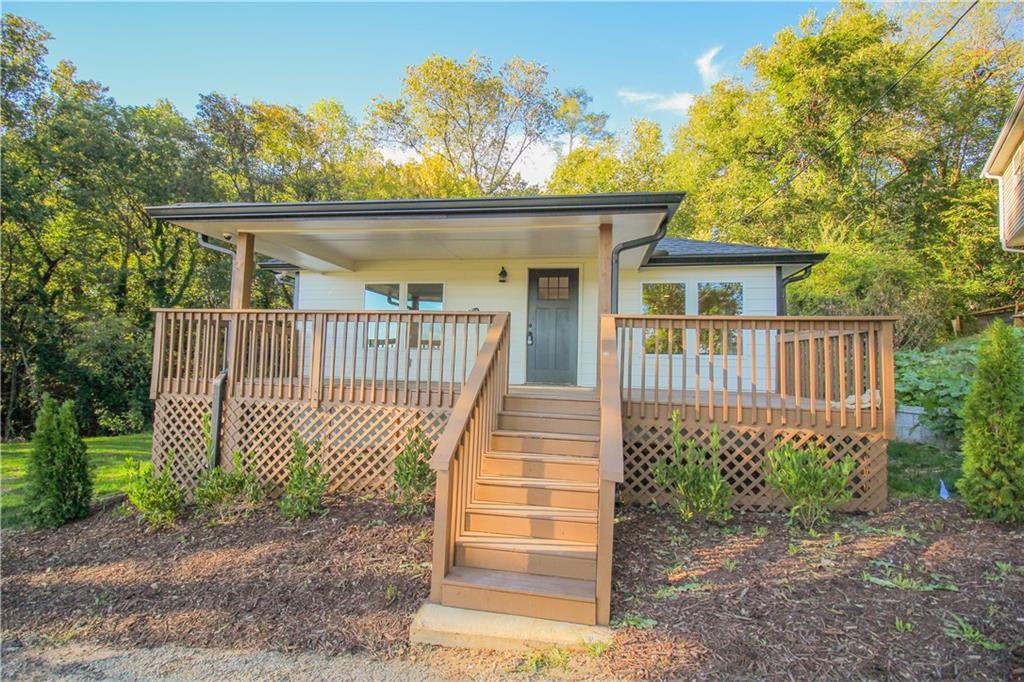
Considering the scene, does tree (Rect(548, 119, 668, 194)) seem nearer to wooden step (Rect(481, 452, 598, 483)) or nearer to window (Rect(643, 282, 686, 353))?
window (Rect(643, 282, 686, 353))

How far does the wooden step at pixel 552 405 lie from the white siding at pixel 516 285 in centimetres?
230

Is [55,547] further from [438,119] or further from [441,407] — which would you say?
[438,119]

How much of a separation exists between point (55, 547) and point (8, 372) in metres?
12.1

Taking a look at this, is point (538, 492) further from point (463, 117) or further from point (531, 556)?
point (463, 117)

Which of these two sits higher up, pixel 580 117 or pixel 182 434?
pixel 580 117

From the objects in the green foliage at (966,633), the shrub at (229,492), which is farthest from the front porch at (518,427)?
the green foliage at (966,633)

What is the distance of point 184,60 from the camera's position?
12328mm

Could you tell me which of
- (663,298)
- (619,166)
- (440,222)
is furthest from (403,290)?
(619,166)

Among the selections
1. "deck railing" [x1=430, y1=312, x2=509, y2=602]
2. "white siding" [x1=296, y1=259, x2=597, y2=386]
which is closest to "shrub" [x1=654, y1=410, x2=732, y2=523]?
"deck railing" [x1=430, y1=312, x2=509, y2=602]

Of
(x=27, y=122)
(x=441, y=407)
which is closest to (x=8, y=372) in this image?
(x=27, y=122)

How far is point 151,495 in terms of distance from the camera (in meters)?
4.61

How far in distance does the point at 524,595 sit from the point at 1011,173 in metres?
12.9

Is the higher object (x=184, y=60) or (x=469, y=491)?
(x=184, y=60)

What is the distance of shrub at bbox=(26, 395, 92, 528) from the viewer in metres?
4.93
